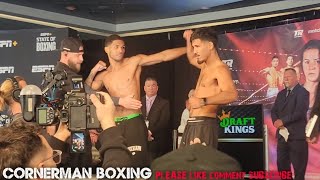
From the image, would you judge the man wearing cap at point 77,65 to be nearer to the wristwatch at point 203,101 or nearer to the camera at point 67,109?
the wristwatch at point 203,101

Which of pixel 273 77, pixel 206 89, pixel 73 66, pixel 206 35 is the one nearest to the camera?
pixel 273 77

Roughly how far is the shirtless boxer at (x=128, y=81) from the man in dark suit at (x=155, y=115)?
0.06m

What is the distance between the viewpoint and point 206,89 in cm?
353

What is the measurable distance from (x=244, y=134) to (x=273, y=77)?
538 mm

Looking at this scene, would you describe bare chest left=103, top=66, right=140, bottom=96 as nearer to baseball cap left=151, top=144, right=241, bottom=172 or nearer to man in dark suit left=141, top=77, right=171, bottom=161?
man in dark suit left=141, top=77, right=171, bottom=161

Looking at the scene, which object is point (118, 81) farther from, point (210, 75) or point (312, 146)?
point (312, 146)

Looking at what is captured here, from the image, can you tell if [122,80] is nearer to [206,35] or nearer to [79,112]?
[206,35]

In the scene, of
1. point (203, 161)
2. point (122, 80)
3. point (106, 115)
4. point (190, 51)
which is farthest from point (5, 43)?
point (203, 161)

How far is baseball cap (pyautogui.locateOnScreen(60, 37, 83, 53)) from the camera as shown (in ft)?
12.5

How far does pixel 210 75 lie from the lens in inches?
139

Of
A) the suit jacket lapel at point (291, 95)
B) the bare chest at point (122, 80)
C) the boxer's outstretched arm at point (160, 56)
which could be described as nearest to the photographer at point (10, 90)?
the bare chest at point (122, 80)

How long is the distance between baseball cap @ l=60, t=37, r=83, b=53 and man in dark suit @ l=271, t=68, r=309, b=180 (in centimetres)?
180

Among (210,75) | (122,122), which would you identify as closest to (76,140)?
(122,122)

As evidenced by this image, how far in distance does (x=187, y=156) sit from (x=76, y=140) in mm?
2015
